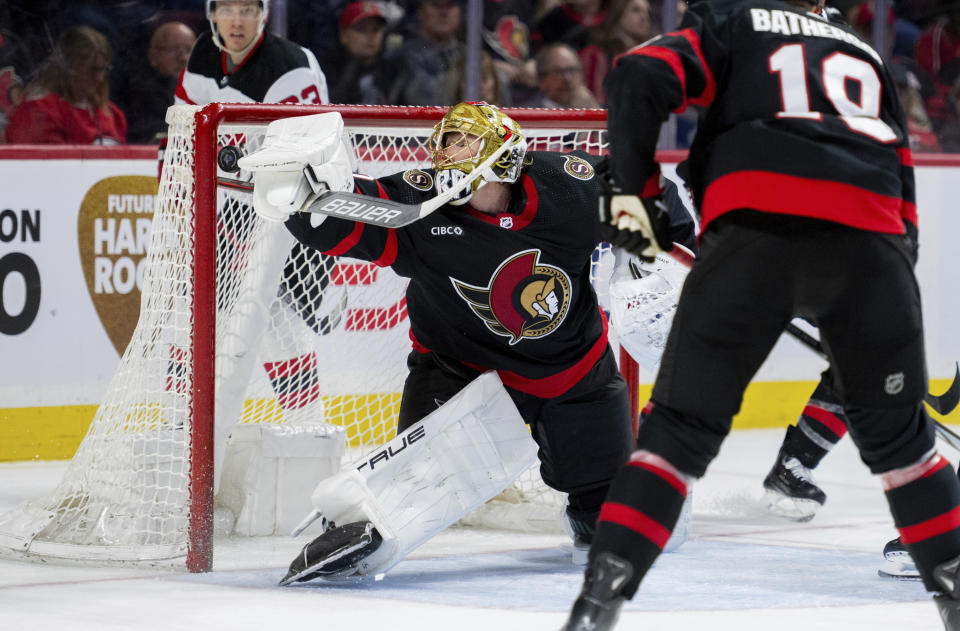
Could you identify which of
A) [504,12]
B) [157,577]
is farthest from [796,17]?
[504,12]

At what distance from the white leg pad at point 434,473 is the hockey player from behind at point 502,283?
2 cm

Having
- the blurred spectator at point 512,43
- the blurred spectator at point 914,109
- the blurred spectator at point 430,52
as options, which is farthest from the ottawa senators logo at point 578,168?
the blurred spectator at point 914,109

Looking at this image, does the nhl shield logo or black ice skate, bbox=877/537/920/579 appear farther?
black ice skate, bbox=877/537/920/579

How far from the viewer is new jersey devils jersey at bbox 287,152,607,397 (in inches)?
115

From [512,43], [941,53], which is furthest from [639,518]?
[941,53]

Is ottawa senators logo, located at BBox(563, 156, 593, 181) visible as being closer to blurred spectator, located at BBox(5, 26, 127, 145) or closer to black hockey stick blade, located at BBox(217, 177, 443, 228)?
black hockey stick blade, located at BBox(217, 177, 443, 228)

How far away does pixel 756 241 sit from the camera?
6.89 feet

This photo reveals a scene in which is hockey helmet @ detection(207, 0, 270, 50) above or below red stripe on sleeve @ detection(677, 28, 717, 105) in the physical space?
below

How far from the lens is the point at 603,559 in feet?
6.83

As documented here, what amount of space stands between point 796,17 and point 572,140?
1.63 metres

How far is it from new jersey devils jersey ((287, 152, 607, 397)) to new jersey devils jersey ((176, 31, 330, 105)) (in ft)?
3.38

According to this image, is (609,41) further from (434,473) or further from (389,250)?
(434,473)

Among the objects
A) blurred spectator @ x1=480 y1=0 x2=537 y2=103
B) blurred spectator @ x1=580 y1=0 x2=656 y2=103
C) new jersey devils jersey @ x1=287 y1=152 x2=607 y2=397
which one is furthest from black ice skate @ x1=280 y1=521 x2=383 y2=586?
blurred spectator @ x1=580 y1=0 x2=656 y2=103

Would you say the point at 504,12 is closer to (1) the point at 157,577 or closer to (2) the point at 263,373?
(2) the point at 263,373
